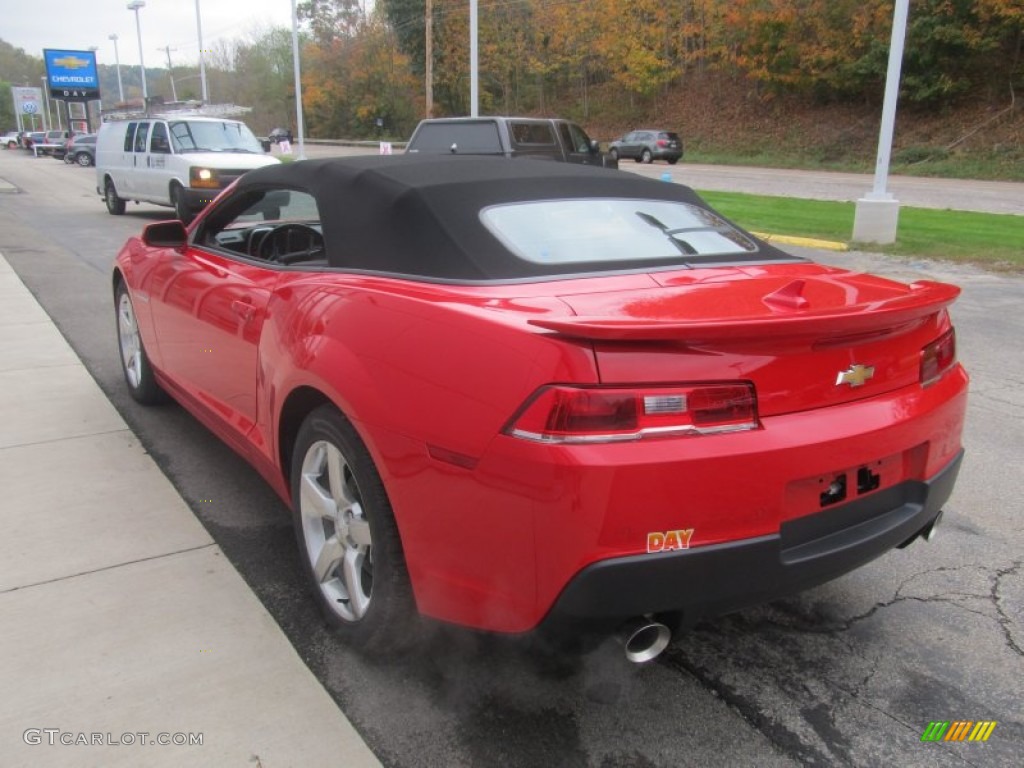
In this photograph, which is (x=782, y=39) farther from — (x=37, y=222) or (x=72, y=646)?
(x=72, y=646)

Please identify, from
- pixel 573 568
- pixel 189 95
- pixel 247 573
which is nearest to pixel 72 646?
pixel 247 573

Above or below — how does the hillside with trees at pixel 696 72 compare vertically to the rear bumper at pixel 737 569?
above

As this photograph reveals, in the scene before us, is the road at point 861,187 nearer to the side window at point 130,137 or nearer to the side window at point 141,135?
the side window at point 141,135

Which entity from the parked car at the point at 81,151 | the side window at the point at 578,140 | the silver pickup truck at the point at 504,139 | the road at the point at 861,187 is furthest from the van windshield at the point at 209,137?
the parked car at the point at 81,151

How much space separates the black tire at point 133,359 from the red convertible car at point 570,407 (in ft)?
6.34

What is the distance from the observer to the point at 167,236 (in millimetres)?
4211

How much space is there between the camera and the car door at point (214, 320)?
3346 millimetres

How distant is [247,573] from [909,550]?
271 centimetres

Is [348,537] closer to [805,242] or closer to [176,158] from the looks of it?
[805,242]

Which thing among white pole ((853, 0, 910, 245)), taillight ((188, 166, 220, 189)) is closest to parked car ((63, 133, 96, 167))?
taillight ((188, 166, 220, 189))

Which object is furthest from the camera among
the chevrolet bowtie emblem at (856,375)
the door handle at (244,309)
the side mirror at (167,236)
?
the side mirror at (167,236)

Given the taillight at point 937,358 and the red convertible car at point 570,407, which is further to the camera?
the taillight at point 937,358

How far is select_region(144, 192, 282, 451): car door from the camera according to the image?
3.35 meters

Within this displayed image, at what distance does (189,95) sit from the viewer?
330 ft
